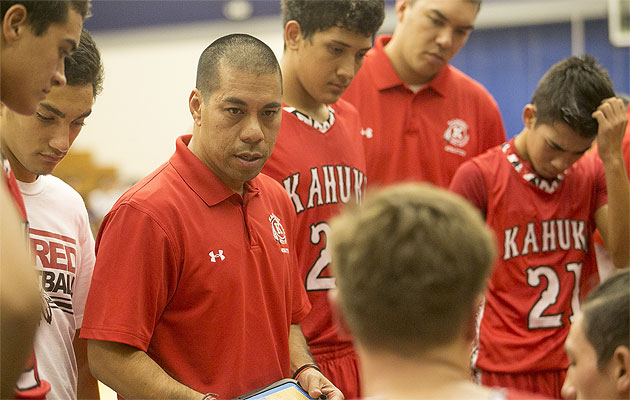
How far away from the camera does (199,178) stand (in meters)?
2.14

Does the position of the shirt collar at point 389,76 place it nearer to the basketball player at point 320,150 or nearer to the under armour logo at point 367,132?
the under armour logo at point 367,132

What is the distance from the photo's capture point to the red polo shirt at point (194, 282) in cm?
193

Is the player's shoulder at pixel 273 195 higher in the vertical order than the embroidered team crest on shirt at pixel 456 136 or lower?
lower

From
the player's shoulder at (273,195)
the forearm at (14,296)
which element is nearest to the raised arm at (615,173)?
the player's shoulder at (273,195)

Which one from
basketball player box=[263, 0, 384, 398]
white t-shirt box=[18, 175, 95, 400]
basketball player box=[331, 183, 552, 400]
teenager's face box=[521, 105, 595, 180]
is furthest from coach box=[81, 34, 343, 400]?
teenager's face box=[521, 105, 595, 180]

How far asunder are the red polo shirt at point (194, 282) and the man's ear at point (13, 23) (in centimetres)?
56

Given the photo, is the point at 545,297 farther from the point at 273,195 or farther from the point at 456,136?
the point at 273,195

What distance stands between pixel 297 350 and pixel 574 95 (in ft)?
4.92

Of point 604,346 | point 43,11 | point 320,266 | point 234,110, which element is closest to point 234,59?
point 234,110

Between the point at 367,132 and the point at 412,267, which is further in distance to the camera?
the point at 367,132

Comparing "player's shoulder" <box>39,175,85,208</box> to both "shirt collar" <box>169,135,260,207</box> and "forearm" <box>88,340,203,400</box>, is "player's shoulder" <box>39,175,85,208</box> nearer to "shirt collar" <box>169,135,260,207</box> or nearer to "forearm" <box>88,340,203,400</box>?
"shirt collar" <box>169,135,260,207</box>

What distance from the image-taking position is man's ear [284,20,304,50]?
9.56 ft

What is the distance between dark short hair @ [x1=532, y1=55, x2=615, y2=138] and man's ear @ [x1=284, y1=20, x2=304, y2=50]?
1.01 metres

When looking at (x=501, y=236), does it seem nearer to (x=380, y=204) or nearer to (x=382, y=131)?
(x=382, y=131)
